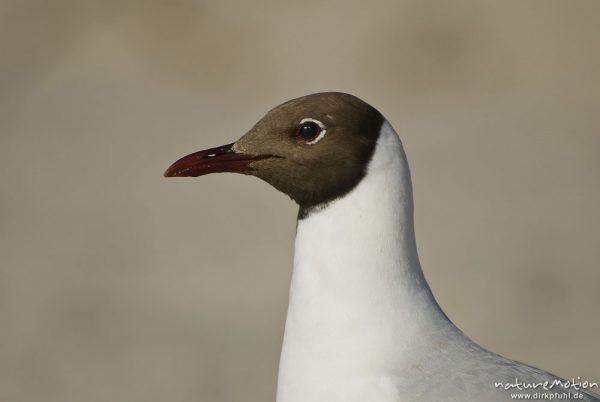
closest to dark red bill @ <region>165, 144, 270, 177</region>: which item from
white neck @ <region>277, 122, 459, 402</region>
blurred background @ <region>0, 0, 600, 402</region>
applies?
white neck @ <region>277, 122, 459, 402</region>

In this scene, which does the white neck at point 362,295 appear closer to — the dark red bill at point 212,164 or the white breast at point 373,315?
the white breast at point 373,315

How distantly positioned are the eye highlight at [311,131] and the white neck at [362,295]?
17 cm

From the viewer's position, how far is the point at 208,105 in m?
10.6

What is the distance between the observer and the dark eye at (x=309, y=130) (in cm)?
277

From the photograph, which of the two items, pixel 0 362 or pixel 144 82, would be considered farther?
pixel 144 82

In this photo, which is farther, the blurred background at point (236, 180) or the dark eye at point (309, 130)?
the blurred background at point (236, 180)

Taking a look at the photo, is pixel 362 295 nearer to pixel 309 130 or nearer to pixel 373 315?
pixel 373 315

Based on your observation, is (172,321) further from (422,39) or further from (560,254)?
(422,39)

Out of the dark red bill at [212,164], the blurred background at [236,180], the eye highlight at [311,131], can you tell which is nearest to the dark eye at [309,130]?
the eye highlight at [311,131]

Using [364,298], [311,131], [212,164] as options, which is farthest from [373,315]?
[212,164]

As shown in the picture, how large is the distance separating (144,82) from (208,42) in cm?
127

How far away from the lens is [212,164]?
2.90 m

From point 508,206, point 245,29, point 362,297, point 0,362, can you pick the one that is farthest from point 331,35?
point 362,297

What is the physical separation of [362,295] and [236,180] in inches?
234
